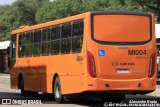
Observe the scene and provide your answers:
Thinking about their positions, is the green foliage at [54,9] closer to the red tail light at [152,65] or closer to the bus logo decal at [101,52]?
the red tail light at [152,65]

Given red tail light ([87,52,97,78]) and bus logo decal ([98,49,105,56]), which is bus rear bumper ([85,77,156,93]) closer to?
red tail light ([87,52,97,78])

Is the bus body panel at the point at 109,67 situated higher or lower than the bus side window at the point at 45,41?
lower

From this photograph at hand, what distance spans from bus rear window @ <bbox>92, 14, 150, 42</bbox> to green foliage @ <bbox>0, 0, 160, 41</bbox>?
2875 cm

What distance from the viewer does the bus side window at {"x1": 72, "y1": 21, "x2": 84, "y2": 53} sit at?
1720 centimetres

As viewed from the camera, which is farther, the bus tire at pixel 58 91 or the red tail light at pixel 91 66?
the bus tire at pixel 58 91

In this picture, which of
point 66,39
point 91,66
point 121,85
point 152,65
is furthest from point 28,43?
point 152,65

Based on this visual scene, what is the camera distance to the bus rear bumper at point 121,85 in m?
16.4

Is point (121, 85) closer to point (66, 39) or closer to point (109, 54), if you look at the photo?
point (109, 54)

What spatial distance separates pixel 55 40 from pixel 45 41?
1.18m

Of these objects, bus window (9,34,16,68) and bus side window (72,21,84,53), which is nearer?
bus side window (72,21,84,53)

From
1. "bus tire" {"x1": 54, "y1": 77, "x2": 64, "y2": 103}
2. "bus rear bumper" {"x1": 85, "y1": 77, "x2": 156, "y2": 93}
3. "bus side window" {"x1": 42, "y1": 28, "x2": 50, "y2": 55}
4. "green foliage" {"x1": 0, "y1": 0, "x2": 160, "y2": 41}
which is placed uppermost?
"green foliage" {"x1": 0, "y1": 0, "x2": 160, "y2": 41}

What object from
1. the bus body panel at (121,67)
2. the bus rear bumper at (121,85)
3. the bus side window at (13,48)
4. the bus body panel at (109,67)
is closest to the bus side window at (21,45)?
the bus side window at (13,48)

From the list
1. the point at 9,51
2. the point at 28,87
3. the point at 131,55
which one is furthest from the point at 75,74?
the point at 9,51

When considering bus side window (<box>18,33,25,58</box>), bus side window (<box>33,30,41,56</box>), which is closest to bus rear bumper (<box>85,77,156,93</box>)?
bus side window (<box>33,30,41,56</box>)
